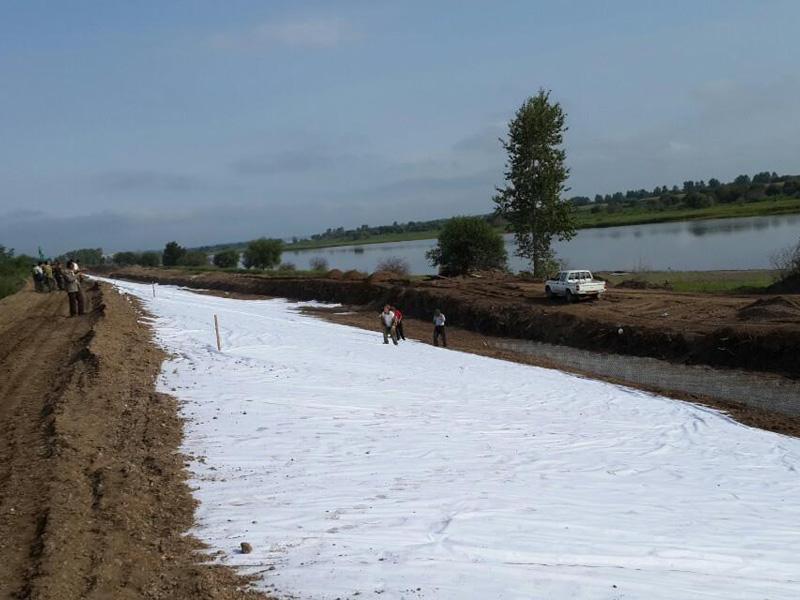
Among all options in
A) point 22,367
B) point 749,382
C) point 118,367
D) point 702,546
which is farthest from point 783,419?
point 22,367

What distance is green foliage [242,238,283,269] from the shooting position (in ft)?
323

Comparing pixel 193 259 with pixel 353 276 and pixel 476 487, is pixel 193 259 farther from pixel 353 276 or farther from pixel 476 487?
pixel 476 487

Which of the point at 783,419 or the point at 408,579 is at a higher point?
the point at 408,579

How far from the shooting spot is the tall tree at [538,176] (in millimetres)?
46125

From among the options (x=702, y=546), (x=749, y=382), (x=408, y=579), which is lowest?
(x=749, y=382)

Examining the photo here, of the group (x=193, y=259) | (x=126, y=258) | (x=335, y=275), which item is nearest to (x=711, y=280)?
(x=335, y=275)

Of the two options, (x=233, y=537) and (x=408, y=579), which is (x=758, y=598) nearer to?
(x=408, y=579)

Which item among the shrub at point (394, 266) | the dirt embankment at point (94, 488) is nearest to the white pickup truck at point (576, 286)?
the dirt embankment at point (94, 488)

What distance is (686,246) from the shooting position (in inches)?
2758

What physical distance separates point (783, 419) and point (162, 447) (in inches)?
529

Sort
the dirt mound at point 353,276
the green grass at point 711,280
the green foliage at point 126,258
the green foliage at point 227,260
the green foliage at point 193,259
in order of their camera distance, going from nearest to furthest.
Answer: the green grass at point 711,280
the dirt mound at point 353,276
the green foliage at point 227,260
the green foliage at point 193,259
the green foliage at point 126,258

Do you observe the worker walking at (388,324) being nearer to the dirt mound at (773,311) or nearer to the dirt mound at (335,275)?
the dirt mound at (773,311)

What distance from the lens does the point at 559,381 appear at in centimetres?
1945

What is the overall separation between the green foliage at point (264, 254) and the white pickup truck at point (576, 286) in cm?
6732
